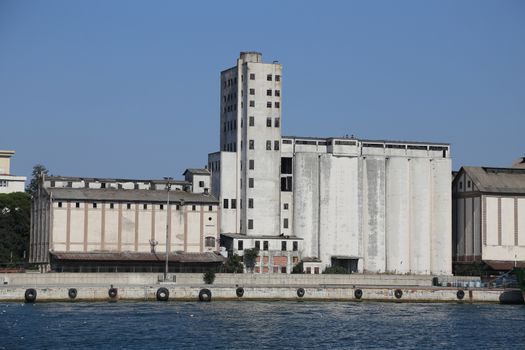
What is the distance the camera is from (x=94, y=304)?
117m

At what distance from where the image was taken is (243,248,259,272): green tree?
153875 millimetres

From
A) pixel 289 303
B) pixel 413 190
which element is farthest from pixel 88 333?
pixel 413 190

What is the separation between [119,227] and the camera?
152 metres

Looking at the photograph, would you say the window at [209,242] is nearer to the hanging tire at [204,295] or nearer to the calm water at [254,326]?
the hanging tire at [204,295]

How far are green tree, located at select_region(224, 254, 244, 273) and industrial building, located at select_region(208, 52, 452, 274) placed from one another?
144 inches

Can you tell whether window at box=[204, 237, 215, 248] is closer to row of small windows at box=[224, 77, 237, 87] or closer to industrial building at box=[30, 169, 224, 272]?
industrial building at box=[30, 169, 224, 272]

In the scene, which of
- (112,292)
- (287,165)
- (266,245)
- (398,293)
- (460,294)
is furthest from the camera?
(287,165)

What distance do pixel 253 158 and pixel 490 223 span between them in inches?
1369

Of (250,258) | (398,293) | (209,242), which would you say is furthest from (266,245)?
(398,293)

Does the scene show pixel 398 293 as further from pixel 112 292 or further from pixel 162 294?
pixel 112 292

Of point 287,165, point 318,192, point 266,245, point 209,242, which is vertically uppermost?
point 287,165

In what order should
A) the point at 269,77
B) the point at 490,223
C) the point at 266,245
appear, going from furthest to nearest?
the point at 490,223 < the point at 269,77 < the point at 266,245

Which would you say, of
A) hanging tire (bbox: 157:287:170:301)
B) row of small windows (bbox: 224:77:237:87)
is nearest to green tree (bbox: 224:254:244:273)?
row of small windows (bbox: 224:77:237:87)

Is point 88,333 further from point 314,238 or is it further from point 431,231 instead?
point 431,231
